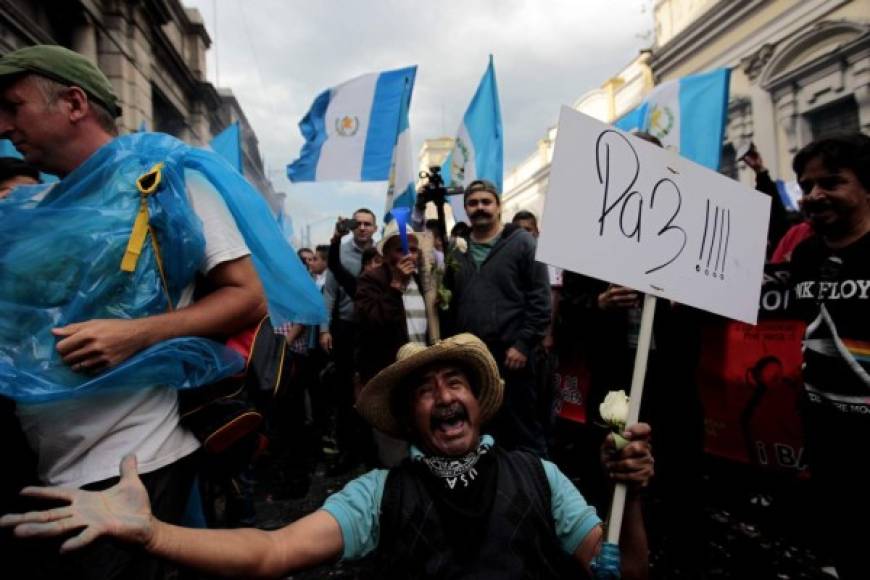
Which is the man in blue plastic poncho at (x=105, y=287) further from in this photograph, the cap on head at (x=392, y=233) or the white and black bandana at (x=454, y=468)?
the cap on head at (x=392, y=233)

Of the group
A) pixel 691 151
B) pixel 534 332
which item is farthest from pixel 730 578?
pixel 691 151

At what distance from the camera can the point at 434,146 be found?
5438 centimetres

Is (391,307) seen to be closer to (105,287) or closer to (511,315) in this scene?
(511,315)

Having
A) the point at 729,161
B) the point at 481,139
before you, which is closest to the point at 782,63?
the point at 729,161

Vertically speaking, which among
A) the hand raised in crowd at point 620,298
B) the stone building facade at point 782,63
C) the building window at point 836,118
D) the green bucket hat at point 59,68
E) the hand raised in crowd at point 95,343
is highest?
the stone building facade at point 782,63

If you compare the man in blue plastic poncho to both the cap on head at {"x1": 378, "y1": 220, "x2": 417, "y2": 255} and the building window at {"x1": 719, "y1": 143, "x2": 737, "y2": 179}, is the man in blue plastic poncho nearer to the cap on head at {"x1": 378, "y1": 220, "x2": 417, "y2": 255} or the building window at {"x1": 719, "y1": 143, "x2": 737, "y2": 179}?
the cap on head at {"x1": 378, "y1": 220, "x2": 417, "y2": 255}

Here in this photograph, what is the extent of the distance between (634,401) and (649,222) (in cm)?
49

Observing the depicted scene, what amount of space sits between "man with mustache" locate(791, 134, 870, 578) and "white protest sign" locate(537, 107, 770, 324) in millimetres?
452

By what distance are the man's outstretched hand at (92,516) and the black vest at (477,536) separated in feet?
2.15

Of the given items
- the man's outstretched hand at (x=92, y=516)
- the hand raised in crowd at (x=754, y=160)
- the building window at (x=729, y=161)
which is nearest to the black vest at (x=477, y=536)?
the man's outstretched hand at (x=92, y=516)

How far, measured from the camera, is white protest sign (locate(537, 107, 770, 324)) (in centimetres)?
135

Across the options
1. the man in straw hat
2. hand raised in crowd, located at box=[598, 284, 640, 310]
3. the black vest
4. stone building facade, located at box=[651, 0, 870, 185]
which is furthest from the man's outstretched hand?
stone building facade, located at box=[651, 0, 870, 185]

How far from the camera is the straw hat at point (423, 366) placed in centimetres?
160

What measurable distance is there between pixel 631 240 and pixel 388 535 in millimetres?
1018
